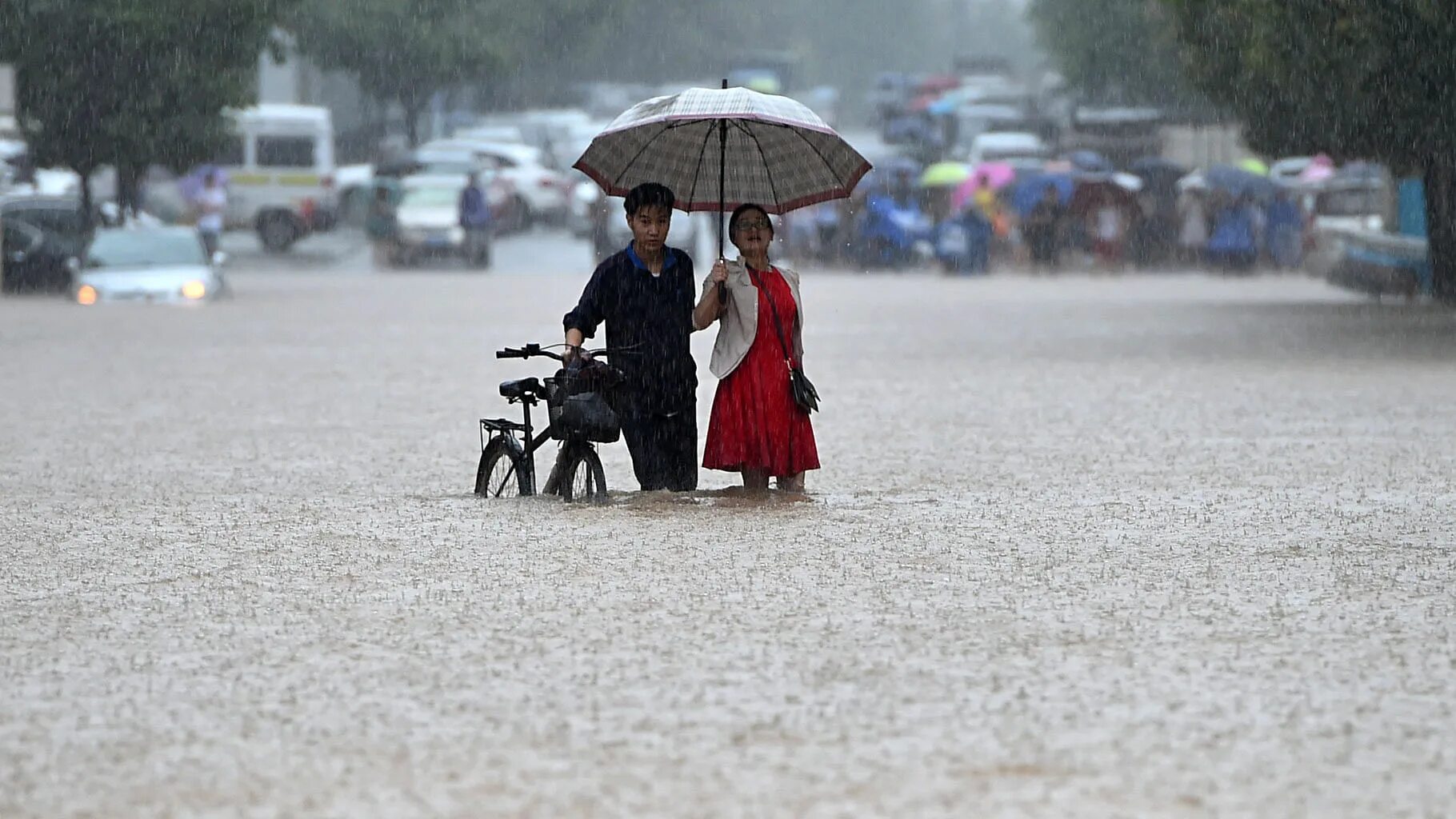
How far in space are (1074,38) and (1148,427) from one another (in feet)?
180

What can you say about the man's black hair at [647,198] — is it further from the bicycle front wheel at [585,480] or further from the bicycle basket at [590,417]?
the bicycle front wheel at [585,480]

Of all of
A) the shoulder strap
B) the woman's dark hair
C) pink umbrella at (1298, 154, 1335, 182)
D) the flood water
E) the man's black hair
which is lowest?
the flood water

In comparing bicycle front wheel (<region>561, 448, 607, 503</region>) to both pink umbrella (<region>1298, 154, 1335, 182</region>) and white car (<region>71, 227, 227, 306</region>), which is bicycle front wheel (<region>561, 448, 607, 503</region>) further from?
pink umbrella (<region>1298, 154, 1335, 182</region>)

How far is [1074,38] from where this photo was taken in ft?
225

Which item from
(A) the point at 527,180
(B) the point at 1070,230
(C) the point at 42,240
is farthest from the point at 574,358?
(A) the point at 527,180

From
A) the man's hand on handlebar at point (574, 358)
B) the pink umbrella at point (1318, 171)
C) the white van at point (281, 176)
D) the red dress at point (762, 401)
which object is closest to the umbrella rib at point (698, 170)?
the red dress at point (762, 401)

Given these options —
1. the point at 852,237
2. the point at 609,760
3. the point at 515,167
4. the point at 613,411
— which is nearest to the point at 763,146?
the point at 613,411

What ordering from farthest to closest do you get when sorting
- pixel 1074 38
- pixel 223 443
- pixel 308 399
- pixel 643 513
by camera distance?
pixel 1074 38
pixel 308 399
pixel 223 443
pixel 643 513

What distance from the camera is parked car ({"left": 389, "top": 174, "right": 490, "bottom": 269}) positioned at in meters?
44.6

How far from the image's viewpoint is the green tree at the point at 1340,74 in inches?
829

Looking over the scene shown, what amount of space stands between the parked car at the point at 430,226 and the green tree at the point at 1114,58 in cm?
1940

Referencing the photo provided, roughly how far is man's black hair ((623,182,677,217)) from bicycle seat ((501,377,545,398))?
791 mm

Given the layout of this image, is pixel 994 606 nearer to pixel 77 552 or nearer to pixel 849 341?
pixel 77 552

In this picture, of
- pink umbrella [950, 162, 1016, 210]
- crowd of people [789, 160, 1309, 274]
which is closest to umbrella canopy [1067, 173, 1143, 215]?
crowd of people [789, 160, 1309, 274]
